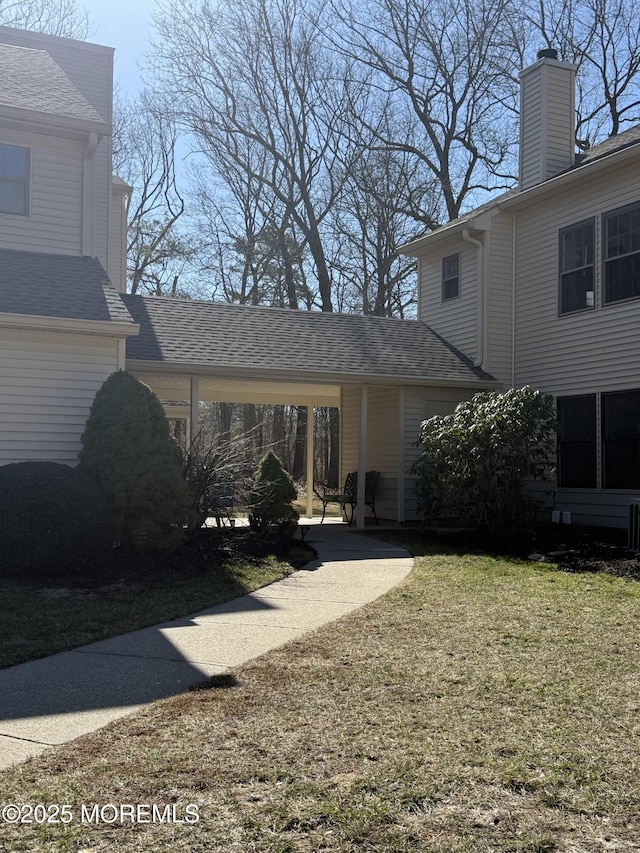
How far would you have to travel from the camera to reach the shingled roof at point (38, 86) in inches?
487

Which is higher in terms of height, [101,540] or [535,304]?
[535,304]

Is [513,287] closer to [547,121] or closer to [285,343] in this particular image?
[547,121]

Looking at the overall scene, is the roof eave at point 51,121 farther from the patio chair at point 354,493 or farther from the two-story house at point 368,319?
the patio chair at point 354,493

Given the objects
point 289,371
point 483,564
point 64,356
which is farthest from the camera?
point 289,371

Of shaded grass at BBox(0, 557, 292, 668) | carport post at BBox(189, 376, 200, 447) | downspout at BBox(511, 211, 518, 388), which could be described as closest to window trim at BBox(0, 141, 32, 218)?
carport post at BBox(189, 376, 200, 447)

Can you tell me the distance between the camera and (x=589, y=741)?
12.6 feet

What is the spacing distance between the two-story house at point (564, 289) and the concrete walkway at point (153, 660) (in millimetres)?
5323

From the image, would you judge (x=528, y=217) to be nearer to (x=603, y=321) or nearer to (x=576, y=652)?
(x=603, y=321)

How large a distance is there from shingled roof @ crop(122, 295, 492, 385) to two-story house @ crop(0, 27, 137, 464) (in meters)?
1.38

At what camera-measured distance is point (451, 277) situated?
54.4ft

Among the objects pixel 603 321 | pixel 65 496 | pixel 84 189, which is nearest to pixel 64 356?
pixel 65 496

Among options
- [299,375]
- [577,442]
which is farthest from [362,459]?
[577,442]

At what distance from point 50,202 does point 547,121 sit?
8.85m

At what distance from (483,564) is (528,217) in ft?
25.0
